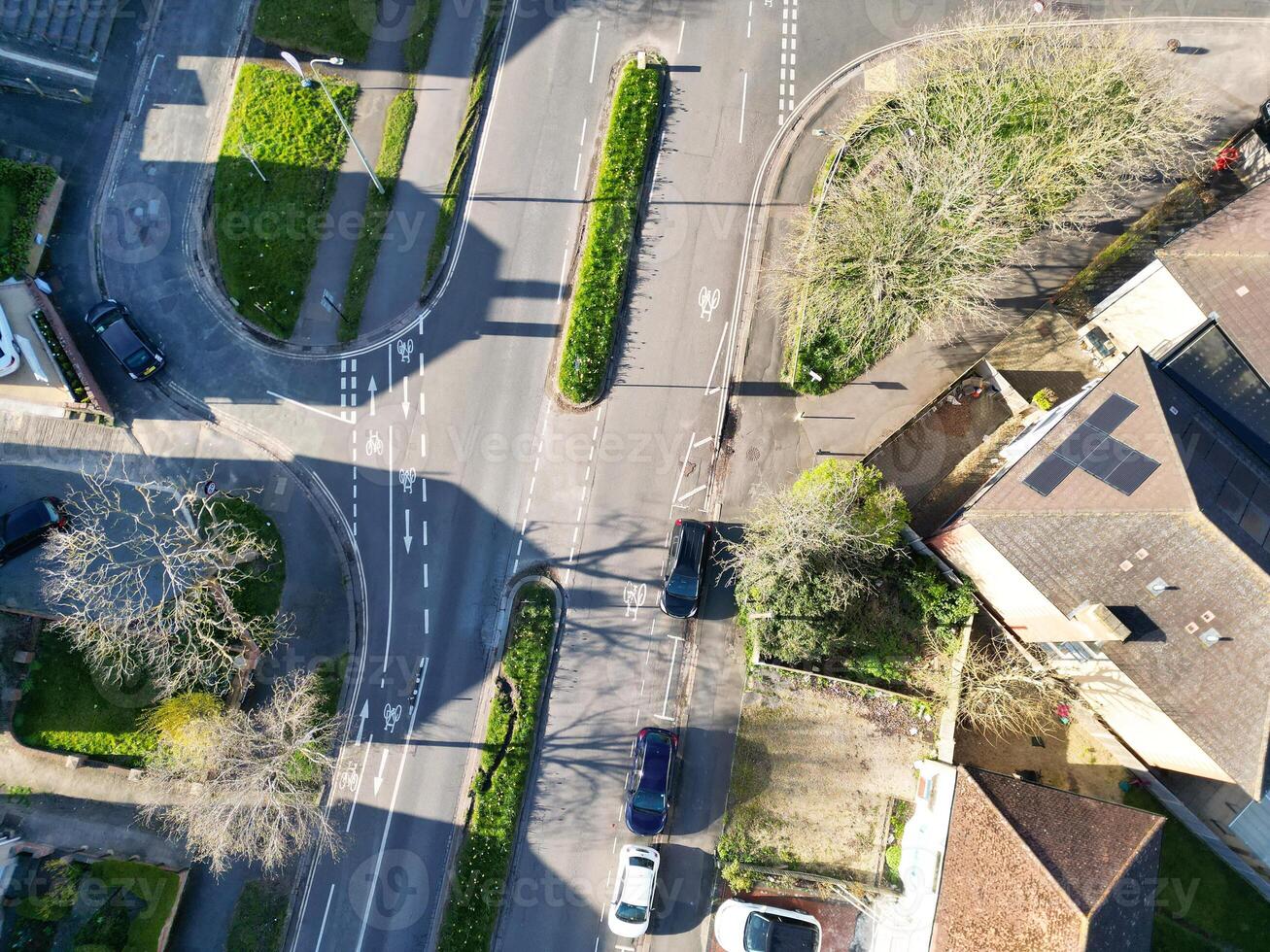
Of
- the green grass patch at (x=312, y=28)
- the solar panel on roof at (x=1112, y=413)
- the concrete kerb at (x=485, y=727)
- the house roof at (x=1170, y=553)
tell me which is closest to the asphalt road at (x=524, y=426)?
the concrete kerb at (x=485, y=727)

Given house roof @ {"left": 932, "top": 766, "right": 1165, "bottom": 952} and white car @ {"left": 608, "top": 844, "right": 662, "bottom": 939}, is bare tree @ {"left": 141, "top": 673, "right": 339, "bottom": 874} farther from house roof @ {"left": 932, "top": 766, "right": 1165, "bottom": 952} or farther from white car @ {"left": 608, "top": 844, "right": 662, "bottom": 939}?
house roof @ {"left": 932, "top": 766, "right": 1165, "bottom": 952}

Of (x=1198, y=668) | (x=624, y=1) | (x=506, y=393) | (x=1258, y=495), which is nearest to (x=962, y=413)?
(x=1258, y=495)

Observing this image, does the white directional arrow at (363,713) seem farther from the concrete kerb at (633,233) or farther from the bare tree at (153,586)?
the concrete kerb at (633,233)

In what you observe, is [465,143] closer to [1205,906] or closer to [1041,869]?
[1041,869]

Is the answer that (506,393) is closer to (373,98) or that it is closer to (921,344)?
(373,98)

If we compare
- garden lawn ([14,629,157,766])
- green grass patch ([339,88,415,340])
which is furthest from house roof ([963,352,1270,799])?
garden lawn ([14,629,157,766])

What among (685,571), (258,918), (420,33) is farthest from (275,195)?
(258,918)
